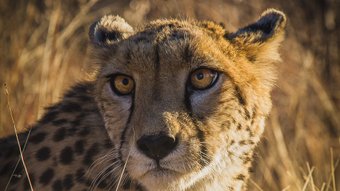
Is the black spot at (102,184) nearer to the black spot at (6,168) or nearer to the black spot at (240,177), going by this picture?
the black spot at (6,168)

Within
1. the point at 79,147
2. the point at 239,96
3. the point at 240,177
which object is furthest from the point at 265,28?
the point at 79,147

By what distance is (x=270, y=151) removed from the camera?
6098mm

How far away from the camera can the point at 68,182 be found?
3500mm

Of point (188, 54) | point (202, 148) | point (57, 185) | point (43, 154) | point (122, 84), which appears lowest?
point (57, 185)

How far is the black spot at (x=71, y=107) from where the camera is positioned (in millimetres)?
3721

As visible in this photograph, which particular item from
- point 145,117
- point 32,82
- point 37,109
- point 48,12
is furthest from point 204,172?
point 48,12

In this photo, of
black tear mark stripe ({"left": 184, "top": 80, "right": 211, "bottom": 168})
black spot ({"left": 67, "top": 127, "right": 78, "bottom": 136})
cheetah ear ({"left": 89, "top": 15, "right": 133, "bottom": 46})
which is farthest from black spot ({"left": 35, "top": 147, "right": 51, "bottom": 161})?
black tear mark stripe ({"left": 184, "top": 80, "right": 211, "bottom": 168})

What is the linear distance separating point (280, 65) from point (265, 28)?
3360mm

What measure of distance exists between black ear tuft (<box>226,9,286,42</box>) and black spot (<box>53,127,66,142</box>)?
0.86 meters

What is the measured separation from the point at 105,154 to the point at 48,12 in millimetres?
3616

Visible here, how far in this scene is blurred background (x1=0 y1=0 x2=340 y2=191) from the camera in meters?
5.92

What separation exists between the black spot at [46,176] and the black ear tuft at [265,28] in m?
1.00

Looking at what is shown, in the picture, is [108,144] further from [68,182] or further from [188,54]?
[188,54]

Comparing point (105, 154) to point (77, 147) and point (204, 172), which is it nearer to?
point (77, 147)
